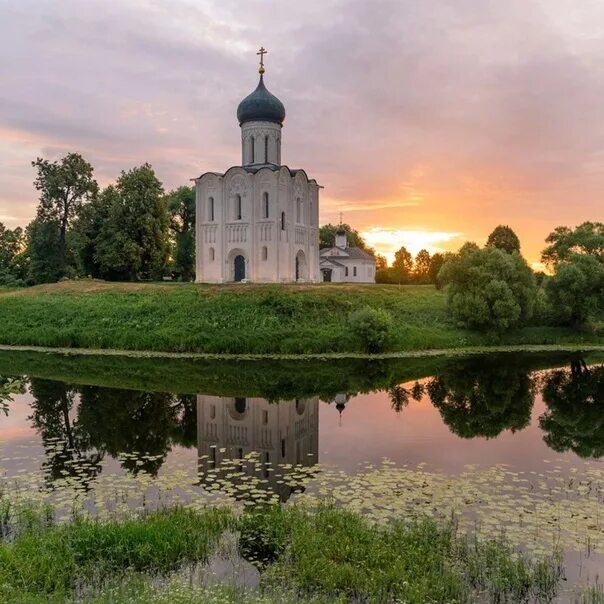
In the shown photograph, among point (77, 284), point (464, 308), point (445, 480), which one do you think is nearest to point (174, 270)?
point (77, 284)

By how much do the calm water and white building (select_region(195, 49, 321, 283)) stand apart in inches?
678

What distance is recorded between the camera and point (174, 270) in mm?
59438

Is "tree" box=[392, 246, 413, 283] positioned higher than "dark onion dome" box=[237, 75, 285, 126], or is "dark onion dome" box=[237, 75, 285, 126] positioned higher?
"dark onion dome" box=[237, 75, 285, 126]

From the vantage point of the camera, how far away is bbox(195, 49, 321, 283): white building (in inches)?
1625

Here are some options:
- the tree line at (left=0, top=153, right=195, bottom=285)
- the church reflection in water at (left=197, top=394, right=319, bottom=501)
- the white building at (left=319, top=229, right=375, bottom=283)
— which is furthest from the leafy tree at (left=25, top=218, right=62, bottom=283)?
the church reflection in water at (left=197, top=394, right=319, bottom=501)

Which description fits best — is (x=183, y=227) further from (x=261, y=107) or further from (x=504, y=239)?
(x=504, y=239)

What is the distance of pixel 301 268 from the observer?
148 ft

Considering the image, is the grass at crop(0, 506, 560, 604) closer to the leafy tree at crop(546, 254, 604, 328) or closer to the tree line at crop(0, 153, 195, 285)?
the leafy tree at crop(546, 254, 604, 328)

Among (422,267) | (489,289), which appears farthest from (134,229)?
(422,267)

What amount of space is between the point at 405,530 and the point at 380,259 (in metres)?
86.7

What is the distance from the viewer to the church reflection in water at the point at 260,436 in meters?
11.8

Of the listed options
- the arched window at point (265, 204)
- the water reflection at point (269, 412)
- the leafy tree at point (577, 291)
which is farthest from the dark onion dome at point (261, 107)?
the water reflection at point (269, 412)

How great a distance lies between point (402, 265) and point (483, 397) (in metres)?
58.2

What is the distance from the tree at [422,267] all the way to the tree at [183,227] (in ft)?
88.5
